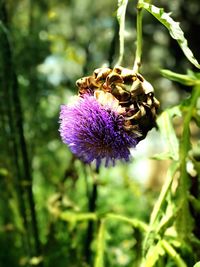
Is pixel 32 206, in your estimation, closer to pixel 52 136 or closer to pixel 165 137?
pixel 52 136

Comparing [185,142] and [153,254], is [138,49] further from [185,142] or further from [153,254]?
[153,254]

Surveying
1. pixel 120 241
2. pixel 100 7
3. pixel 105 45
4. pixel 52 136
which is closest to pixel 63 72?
pixel 105 45

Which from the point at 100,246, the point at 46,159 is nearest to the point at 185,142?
the point at 100,246

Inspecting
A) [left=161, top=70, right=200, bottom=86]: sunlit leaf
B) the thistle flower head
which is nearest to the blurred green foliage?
[left=161, top=70, right=200, bottom=86]: sunlit leaf

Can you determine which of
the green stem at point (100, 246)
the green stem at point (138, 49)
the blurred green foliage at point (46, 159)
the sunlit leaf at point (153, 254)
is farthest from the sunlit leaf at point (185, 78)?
the green stem at point (100, 246)

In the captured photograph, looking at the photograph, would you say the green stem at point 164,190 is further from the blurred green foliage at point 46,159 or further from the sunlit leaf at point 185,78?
the sunlit leaf at point 185,78

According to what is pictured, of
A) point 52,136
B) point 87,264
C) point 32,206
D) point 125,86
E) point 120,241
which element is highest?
point 125,86

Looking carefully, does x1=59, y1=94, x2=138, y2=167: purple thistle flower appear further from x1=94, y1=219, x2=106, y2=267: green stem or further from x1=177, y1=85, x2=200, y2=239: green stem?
x1=94, y1=219, x2=106, y2=267: green stem
